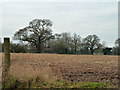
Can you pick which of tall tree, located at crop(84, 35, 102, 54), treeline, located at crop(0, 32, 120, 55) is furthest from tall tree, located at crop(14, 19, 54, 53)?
tall tree, located at crop(84, 35, 102, 54)

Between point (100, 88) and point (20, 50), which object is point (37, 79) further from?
point (20, 50)

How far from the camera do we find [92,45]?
50594mm

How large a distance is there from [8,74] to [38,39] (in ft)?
115

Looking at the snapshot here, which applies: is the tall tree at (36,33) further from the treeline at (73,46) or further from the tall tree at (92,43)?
the tall tree at (92,43)

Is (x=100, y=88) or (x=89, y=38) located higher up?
(x=89, y=38)

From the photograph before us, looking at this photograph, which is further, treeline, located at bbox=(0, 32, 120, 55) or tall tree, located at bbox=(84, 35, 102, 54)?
tall tree, located at bbox=(84, 35, 102, 54)

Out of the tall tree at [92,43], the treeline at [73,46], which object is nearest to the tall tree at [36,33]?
the treeline at [73,46]

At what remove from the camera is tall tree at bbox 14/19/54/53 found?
1627 inches

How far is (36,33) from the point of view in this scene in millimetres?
42031

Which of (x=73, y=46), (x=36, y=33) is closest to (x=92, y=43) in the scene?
Result: (x=73, y=46)

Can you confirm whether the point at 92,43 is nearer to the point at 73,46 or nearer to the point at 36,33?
the point at 73,46

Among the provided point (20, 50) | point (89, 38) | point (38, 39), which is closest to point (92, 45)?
point (89, 38)

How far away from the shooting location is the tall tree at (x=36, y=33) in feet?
136

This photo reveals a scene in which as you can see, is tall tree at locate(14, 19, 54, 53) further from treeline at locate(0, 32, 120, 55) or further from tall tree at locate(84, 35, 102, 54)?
tall tree at locate(84, 35, 102, 54)
